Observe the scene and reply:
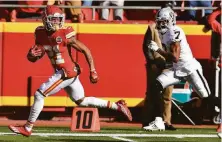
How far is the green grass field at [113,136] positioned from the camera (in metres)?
10.1

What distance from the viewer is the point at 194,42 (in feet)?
43.2

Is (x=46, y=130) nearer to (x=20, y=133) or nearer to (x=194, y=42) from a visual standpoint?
(x=20, y=133)

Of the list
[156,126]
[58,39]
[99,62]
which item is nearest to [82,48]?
[58,39]

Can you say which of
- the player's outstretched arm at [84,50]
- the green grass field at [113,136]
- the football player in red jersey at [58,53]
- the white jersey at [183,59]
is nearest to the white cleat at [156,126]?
the green grass field at [113,136]

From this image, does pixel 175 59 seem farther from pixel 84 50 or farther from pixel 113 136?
pixel 84 50

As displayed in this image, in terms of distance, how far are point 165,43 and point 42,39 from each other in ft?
5.93

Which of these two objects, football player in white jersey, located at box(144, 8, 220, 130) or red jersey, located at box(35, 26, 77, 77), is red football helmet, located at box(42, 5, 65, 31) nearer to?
red jersey, located at box(35, 26, 77, 77)

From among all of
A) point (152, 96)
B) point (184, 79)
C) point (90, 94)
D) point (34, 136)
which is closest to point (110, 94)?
point (90, 94)

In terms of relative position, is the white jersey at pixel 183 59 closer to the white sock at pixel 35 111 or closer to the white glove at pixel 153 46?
the white glove at pixel 153 46

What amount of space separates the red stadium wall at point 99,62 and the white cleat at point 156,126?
1.49 metres

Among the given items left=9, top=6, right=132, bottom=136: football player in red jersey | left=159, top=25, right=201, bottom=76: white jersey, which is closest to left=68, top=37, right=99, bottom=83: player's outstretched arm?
left=9, top=6, right=132, bottom=136: football player in red jersey

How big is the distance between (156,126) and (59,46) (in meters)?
2.00

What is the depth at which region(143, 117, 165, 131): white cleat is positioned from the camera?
1165 centimetres

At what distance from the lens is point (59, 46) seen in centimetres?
1039
